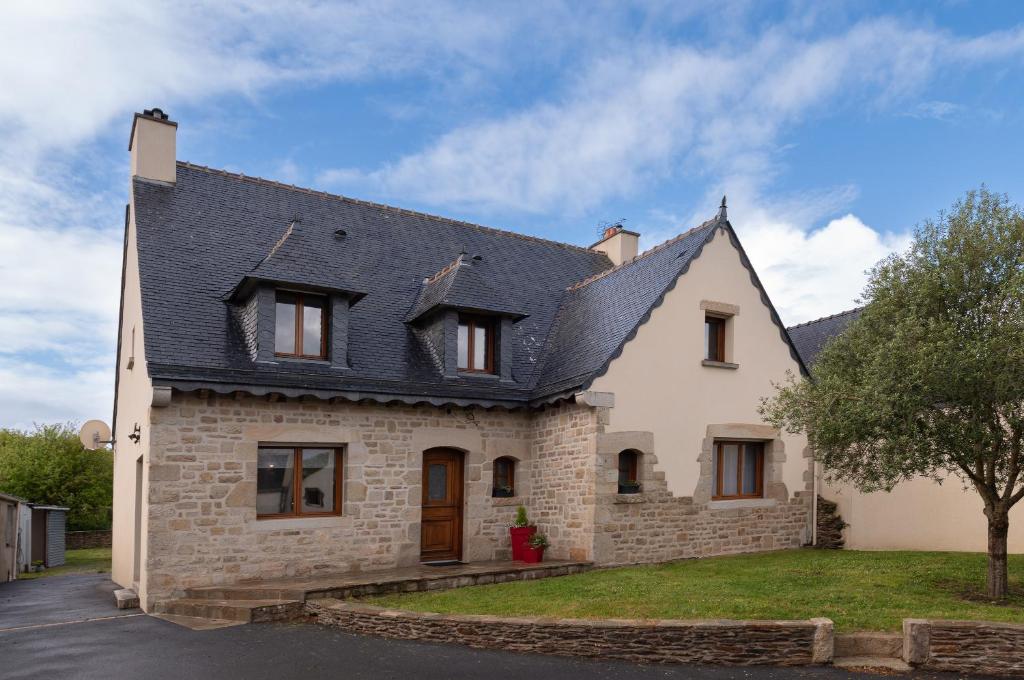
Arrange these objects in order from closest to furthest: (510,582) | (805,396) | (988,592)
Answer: (988,592) → (805,396) → (510,582)

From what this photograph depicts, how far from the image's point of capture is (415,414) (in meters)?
12.1

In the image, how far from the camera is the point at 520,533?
12.3 metres

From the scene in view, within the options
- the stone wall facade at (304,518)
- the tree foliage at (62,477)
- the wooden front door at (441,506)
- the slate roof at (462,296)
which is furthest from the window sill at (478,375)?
the tree foliage at (62,477)

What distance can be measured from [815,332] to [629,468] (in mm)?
8280

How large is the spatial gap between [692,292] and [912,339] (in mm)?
4968

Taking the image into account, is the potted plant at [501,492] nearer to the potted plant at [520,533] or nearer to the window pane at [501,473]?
the window pane at [501,473]

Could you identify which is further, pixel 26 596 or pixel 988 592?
pixel 26 596

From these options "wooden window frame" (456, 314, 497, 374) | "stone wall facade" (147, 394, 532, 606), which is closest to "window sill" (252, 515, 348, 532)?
"stone wall facade" (147, 394, 532, 606)

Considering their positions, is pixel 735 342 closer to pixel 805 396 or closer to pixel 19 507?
pixel 805 396

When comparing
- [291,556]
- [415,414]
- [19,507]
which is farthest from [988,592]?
[19,507]

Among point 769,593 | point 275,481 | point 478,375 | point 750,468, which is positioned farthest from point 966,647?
point 275,481

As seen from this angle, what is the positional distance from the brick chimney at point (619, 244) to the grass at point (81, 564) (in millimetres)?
15360

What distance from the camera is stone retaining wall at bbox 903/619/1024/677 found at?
21.5ft

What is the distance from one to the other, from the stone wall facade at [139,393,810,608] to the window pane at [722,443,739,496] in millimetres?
419
